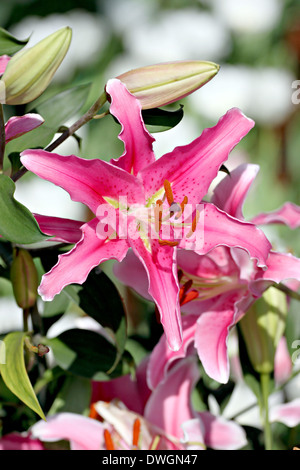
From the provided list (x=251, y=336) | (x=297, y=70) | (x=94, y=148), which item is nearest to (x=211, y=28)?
(x=297, y=70)

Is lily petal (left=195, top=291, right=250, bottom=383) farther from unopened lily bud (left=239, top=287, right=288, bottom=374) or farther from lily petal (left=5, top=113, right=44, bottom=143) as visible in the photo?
lily petal (left=5, top=113, right=44, bottom=143)

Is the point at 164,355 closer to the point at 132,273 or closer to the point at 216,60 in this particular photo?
the point at 132,273

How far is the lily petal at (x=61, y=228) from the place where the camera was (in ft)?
1.07

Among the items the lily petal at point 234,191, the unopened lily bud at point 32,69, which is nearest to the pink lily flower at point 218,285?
the lily petal at point 234,191

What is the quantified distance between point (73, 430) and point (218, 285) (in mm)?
120

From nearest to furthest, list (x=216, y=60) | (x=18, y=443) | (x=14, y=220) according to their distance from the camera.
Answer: (x=14, y=220)
(x=18, y=443)
(x=216, y=60)

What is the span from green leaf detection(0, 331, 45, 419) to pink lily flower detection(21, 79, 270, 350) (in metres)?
0.06

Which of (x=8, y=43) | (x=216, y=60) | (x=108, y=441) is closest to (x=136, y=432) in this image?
(x=108, y=441)

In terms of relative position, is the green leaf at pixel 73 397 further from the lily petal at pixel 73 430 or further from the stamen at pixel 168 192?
the stamen at pixel 168 192

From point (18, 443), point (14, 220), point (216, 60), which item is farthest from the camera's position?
point (216, 60)

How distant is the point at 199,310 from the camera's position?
39 cm

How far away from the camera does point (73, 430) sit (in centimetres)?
40

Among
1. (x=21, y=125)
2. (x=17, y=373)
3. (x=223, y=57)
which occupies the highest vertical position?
(x=21, y=125)
